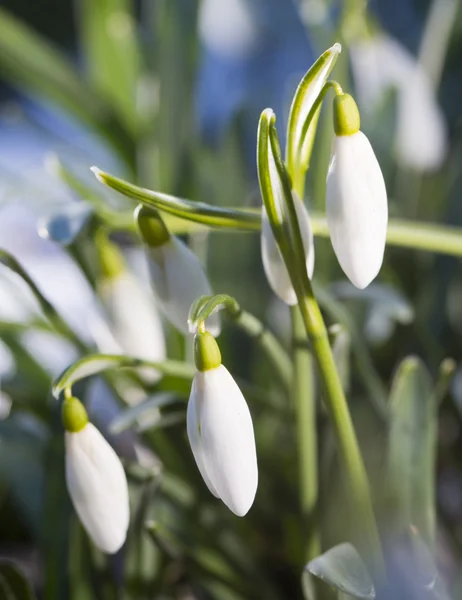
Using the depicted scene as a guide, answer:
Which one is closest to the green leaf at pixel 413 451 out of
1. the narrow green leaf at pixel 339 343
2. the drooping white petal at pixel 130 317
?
the narrow green leaf at pixel 339 343

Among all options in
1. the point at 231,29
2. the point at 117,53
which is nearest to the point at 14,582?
the point at 117,53

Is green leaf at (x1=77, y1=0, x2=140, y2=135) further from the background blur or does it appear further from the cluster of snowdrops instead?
the cluster of snowdrops

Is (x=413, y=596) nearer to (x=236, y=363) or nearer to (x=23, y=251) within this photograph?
(x=236, y=363)

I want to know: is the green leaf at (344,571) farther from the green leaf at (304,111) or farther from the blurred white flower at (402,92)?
the blurred white flower at (402,92)

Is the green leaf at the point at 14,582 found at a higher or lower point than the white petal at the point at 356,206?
lower

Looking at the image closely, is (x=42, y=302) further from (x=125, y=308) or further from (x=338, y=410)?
(x=338, y=410)

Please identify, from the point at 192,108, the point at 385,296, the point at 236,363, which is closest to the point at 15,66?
the point at 192,108

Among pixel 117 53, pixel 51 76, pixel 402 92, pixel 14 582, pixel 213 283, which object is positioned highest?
pixel 117 53
